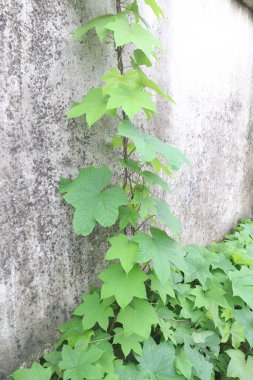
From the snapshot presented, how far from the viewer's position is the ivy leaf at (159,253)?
156cm

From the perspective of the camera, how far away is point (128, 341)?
171 centimetres

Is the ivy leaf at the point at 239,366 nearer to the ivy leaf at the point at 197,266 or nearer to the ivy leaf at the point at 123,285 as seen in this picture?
the ivy leaf at the point at 197,266

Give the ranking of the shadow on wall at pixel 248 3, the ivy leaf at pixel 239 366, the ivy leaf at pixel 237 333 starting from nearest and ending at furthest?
the ivy leaf at pixel 239 366
the ivy leaf at pixel 237 333
the shadow on wall at pixel 248 3

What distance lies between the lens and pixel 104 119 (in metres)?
1.89

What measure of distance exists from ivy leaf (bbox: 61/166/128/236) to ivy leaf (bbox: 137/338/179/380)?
2.53 ft

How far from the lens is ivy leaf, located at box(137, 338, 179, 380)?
1708mm

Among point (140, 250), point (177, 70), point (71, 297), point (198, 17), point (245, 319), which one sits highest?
point (198, 17)

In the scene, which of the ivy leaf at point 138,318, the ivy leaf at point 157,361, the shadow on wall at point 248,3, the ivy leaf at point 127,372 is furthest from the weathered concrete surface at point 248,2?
the ivy leaf at point 127,372

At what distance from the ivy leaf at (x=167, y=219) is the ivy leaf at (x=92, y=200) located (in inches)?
10.8

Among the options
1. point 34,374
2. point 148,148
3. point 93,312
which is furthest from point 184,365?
point 148,148

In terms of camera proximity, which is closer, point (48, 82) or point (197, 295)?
point (48, 82)

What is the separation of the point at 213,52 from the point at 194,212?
1461 millimetres

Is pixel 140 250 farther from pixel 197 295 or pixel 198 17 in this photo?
pixel 198 17

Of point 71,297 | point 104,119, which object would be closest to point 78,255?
point 71,297
